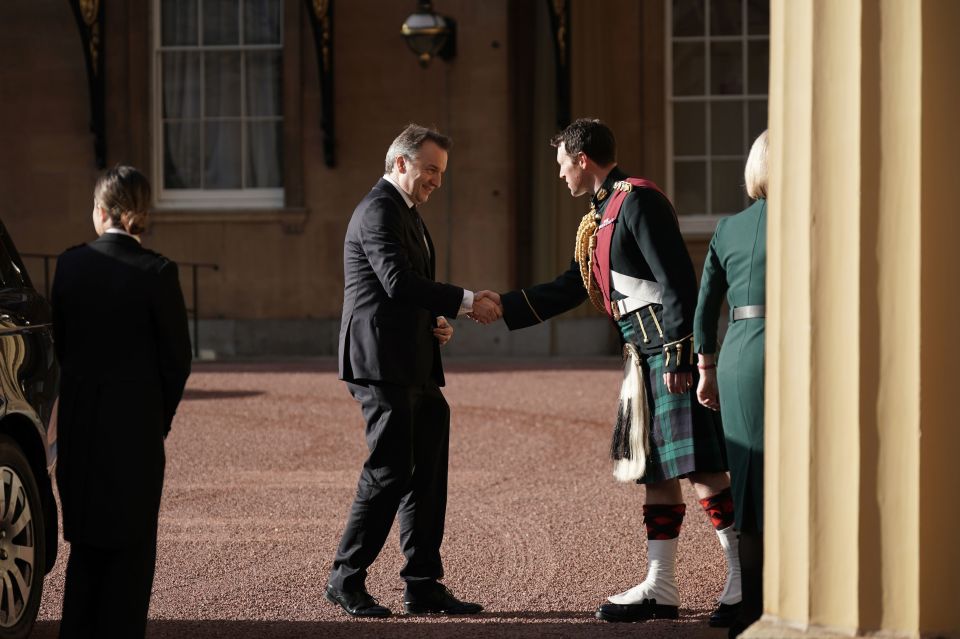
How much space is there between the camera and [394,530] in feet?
23.9

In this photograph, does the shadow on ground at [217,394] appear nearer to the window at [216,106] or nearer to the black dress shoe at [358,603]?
the window at [216,106]

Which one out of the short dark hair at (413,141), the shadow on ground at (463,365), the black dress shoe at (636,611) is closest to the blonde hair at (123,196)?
the short dark hair at (413,141)

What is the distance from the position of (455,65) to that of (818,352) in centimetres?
1281

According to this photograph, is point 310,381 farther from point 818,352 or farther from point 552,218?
point 818,352

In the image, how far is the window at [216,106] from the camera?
54.9 feet

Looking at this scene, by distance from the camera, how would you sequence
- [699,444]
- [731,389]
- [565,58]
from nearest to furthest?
[731,389] → [699,444] → [565,58]

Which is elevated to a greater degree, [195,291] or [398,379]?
[398,379]

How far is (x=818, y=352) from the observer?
3551 mm

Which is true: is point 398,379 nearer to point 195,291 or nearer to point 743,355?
point 743,355

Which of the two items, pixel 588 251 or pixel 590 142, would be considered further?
pixel 588 251

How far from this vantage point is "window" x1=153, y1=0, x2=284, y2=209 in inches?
658

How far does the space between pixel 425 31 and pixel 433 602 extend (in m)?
10.2

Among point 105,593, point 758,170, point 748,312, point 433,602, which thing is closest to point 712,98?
point 433,602

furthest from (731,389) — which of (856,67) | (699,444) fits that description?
(856,67)
